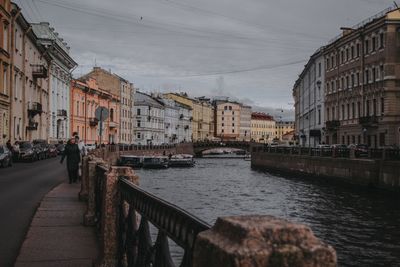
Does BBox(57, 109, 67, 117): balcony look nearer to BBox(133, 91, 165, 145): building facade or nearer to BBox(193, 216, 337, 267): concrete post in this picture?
BBox(133, 91, 165, 145): building facade

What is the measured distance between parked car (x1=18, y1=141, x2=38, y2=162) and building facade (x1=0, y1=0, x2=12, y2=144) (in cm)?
185

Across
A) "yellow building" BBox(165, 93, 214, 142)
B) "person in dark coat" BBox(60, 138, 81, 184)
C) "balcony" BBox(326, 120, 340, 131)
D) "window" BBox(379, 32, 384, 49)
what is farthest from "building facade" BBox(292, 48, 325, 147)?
"yellow building" BBox(165, 93, 214, 142)

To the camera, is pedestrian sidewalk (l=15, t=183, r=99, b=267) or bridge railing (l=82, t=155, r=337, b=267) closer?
bridge railing (l=82, t=155, r=337, b=267)

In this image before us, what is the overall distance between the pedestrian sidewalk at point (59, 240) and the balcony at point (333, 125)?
55294 mm

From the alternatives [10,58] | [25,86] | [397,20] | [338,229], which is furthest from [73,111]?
[338,229]

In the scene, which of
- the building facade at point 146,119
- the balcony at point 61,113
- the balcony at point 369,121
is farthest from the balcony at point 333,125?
the building facade at point 146,119

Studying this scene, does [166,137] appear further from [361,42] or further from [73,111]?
[361,42]

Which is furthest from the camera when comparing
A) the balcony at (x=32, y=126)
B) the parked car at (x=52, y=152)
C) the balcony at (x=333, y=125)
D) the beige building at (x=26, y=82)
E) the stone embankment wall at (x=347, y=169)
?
the balcony at (x=333, y=125)

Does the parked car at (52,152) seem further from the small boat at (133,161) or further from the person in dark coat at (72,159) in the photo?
the person in dark coat at (72,159)

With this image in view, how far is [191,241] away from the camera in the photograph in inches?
120

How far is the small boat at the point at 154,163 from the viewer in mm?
69062

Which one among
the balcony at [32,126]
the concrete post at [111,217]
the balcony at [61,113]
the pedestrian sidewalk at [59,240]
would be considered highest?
the balcony at [61,113]

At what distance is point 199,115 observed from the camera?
178125 millimetres

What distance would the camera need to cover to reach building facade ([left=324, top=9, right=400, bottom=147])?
2009 inches
